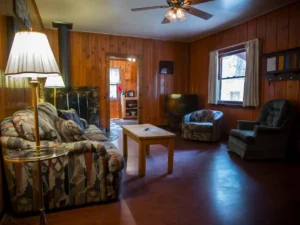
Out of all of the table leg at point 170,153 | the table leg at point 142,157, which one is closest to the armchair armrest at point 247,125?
the table leg at point 170,153

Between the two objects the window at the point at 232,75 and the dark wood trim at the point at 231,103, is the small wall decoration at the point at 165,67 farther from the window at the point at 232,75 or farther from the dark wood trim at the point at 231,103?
the dark wood trim at the point at 231,103

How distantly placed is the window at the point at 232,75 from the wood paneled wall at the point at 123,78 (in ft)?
14.5

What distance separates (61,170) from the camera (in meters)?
1.93

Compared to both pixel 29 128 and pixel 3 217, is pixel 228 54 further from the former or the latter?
pixel 3 217

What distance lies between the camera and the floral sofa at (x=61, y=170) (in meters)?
1.83

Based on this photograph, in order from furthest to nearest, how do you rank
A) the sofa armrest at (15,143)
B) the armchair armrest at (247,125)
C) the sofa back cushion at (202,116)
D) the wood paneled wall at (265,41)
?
the sofa back cushion at (202,116) → the armchair armrest at (247,125) → the wood paneled wall at (265,41) → the sofa armrest at (15,143)

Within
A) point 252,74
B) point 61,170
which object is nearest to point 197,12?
point 252,74

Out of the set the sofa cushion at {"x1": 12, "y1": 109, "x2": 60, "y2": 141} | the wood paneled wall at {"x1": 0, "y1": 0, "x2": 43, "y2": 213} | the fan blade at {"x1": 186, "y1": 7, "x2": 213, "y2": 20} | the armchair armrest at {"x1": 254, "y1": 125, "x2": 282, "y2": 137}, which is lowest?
the armchair armrest at {"x1": 254, "y1": 125, "x2": 282, "y2": 137}

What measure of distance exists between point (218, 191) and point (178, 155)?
1389mm

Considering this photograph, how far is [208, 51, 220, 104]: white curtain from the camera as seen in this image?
558 cm

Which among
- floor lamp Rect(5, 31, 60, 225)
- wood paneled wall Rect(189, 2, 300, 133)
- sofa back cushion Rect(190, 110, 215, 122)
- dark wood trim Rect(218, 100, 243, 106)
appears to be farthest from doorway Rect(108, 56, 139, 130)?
floor lamp Rect(5, 31, 60, 225)

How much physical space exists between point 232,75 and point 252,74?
0.76 m

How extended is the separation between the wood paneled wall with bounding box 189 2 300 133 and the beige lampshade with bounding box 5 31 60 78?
12.8ft

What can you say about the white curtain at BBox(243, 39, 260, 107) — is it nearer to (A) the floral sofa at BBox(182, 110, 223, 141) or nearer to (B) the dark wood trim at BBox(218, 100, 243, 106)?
(B) the dark wood trim at BBox(218, 100, 243, 106)
